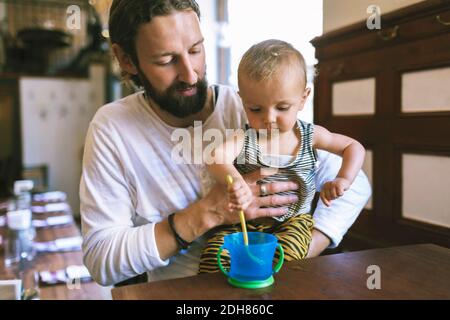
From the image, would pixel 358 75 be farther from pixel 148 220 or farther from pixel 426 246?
pixel 148 220

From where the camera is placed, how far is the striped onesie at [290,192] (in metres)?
0.83

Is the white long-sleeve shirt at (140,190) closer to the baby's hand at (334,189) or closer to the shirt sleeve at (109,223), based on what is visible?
the shirt sleeve at (109,223)

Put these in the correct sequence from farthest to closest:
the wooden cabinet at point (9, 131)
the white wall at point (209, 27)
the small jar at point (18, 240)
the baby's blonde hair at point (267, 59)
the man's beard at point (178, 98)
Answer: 1. the wooden cabinet at point (9, 131)
2. the small jar at point (18, 240)
3. the white wall at point (209, 27)
4. the man's beard at point (178, 98)
5. the baby's blonde hair at point (267, 59)

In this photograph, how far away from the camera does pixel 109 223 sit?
916 mm

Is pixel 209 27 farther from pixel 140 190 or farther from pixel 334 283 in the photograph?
pixel 334 283

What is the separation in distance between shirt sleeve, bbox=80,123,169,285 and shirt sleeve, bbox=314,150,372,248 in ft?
1.29

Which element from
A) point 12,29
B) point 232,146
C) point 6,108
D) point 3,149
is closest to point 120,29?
point 232,146

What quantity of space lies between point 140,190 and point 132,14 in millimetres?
408

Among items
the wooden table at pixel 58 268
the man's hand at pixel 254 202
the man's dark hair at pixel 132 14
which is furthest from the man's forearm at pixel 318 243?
the wooden table at pixel 58 268

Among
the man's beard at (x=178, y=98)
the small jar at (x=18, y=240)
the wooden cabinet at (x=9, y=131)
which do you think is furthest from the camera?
the wooden cabinet at (x=9, y=131)

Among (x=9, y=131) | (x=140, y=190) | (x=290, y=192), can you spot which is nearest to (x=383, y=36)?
(x=290, y=192)

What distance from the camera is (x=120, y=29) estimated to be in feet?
3.08

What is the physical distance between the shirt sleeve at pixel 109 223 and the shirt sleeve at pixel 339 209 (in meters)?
0.39
